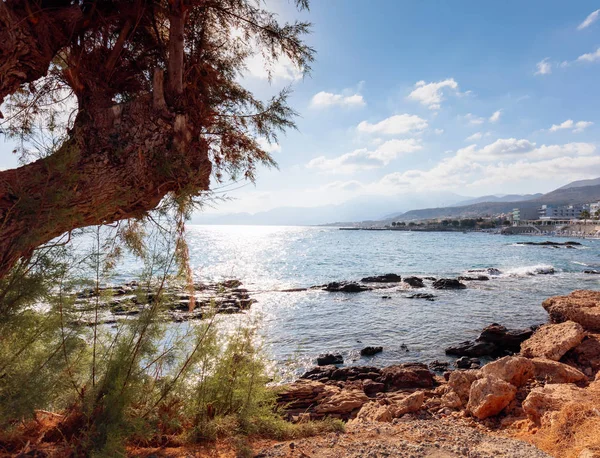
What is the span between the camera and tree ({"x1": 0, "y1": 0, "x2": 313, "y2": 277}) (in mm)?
2842

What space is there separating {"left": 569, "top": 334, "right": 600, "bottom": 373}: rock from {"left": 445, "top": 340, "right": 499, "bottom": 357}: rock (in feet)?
9.66

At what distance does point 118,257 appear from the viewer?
432cm

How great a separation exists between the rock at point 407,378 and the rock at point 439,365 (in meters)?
1.38

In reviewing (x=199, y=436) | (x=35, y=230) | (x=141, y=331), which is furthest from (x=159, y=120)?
(x=199, y=436)

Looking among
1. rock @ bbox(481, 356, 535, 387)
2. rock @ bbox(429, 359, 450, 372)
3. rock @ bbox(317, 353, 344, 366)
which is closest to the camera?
rock @ bbox(481, 356, 535, 387)

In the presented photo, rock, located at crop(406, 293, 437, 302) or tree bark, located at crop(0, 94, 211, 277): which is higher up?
tree bark, located at crop(0, 94, 211, 277)

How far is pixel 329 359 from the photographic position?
11242mm

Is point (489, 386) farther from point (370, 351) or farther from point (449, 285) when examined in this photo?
point (449, 285)

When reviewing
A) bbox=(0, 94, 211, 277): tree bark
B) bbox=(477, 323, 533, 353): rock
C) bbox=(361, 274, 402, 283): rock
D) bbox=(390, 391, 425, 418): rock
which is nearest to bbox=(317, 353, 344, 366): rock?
bbox=(477, 323, 533, 353): rock

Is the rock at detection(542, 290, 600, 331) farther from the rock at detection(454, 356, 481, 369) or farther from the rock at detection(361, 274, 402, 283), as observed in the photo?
the rock at detection(361, 274, 402, 283)

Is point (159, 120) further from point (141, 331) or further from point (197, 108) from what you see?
point (141, 331)

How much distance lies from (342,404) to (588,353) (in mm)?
6141

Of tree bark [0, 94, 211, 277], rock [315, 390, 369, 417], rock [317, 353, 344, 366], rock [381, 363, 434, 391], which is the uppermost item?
tree bark [0, 94, 211, 277]

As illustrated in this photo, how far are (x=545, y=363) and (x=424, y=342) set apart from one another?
5878 mm
